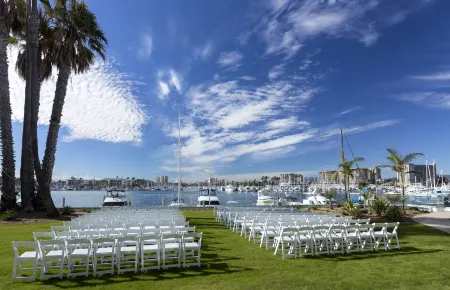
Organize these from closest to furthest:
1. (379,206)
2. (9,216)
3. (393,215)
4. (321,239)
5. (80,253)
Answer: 1. (80,253)
2. (321,239)
3. (9,216)
4. (393,215)
5. (379,206)

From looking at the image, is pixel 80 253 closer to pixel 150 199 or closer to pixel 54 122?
pixel 54 122

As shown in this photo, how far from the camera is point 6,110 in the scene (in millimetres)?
20078

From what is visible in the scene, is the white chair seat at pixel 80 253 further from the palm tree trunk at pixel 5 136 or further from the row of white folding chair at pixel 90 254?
the palm tree trunk at pixel 5 136

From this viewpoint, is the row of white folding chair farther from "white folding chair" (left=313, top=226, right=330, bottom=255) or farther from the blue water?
the blue water

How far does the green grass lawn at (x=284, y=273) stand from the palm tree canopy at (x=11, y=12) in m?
16.6

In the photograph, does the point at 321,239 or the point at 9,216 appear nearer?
the point at 321,239

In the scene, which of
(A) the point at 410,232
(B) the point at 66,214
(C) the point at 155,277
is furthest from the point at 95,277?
(B) the point at 66,214

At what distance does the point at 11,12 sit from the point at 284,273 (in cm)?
2278

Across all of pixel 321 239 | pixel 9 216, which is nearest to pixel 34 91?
pixel 9 216

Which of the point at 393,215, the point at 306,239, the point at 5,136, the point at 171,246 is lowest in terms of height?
the point at 393,215

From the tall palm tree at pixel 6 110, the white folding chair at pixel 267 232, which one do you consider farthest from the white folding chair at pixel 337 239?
the tall palm tree at pixel 6 110

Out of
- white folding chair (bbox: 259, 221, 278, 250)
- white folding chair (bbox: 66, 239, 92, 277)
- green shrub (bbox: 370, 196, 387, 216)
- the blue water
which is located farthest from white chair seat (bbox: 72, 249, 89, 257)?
the blue water

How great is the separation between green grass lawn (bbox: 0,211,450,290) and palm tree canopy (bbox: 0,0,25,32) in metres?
16.6

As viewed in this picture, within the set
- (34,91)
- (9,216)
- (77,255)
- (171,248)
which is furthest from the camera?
(34,91)
